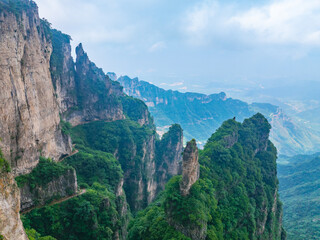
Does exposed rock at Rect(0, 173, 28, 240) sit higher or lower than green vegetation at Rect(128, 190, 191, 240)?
higher

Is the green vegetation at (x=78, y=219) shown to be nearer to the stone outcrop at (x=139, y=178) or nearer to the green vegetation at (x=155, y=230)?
the green vegetation at (x=155, y=230)

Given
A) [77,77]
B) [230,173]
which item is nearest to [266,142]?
[230,173]

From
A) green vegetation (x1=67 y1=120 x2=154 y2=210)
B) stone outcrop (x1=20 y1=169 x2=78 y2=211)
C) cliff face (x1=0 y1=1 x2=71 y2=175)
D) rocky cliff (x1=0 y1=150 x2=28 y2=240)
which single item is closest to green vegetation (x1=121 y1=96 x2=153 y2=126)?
green vegetation (x1=67 y1=120 x2=154 y2=210)

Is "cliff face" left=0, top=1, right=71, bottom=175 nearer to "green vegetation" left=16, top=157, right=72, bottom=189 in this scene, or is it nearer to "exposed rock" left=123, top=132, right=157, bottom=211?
"green vegetation" left=16, top=157, right=72, bottom=189

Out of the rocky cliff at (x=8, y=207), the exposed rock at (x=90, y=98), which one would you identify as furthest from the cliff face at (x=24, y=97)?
the exposed rock at (x=90, y=98)

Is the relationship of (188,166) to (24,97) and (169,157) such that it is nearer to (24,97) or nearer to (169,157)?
(24,97)

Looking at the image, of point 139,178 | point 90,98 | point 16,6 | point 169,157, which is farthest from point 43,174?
point 169,157

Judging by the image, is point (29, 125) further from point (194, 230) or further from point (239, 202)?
point (239, 202)
